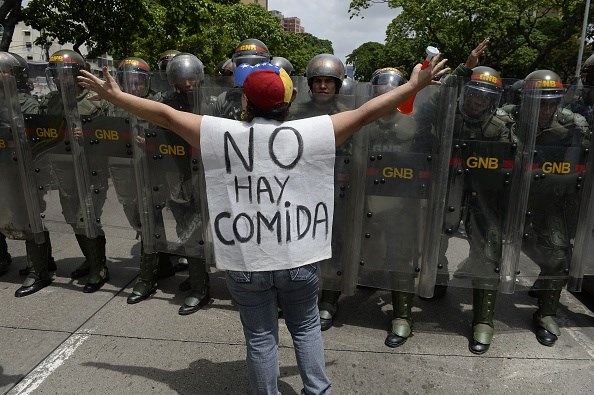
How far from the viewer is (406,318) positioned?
3.54 meters

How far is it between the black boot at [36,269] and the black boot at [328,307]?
2595 millimetres

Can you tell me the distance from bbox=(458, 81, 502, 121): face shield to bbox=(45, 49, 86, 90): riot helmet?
2.96 meters

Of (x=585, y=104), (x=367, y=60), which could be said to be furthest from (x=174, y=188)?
(x=367, y=60)

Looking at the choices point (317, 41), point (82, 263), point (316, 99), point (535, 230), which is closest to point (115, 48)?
point (82, 263)

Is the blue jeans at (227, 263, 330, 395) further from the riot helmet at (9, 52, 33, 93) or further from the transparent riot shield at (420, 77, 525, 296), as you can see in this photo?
the riot helmet at (9, 52, 33, 93)

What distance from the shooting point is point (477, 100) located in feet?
9.91

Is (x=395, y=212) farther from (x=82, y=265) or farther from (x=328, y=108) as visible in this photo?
(x=82, y=265)

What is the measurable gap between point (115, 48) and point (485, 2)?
1308 centimetres

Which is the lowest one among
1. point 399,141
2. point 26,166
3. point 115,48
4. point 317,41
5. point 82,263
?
point 82,263

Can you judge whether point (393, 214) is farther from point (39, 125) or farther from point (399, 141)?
point (39, 125)

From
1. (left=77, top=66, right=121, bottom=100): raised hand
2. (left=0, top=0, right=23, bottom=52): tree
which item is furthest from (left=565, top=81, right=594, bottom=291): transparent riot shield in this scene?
(left=0, top=0, right=23, bottom=52): tree

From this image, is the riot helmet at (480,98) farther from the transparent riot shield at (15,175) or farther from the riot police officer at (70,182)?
the transparent riot shield at (15,175)

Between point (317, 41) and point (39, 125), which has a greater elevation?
point (317, 41)

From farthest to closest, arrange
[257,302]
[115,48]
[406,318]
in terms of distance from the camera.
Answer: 1. [115,48]
2. [406,318]
3. [257,302]
